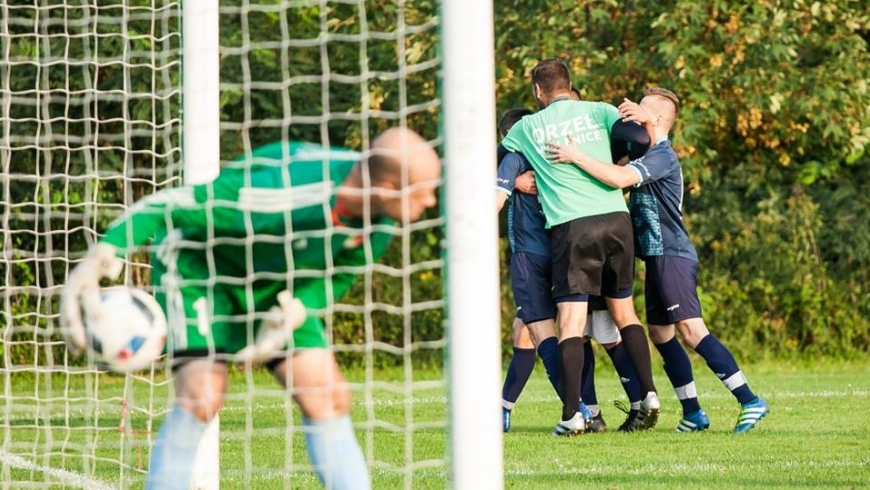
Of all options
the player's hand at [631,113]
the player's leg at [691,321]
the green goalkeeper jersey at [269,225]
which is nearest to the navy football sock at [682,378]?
the player's leg at [691,321]

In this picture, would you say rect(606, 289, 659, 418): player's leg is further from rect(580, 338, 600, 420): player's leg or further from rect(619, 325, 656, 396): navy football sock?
rect(580, 338, 600, 420): player's leg

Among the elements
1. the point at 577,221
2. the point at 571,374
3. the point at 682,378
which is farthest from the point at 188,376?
the point at 682,378

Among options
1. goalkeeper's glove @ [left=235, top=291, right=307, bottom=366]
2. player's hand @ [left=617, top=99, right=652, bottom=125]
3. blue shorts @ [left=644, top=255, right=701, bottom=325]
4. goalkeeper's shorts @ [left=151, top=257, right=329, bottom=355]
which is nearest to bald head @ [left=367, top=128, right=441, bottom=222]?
goalkeeper's glove @ [left=235, top=291, right=307, bottom=366]

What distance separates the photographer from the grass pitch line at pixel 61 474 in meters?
6.12

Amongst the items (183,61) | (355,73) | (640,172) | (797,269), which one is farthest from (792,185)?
(183,61)

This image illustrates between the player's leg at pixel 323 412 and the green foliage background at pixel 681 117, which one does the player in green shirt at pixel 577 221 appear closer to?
the player's leg at pixel 323 412

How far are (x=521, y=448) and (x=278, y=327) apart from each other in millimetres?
3234

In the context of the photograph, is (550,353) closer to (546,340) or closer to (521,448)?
(546,340)

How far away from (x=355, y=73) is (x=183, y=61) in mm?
10907

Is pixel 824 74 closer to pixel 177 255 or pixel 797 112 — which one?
pixel 797 112

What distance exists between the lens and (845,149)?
15797 millimetres

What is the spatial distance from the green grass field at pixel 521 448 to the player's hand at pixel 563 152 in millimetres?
1357

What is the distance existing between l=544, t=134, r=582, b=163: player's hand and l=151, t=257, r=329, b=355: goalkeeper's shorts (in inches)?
138

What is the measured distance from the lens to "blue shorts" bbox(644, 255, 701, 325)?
26.6 ft
